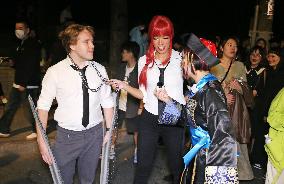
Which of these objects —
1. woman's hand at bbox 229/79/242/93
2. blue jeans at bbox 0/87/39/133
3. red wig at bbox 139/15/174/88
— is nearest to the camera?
red wig at bbox 139/15/174/88

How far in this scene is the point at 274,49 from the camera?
6184 mm

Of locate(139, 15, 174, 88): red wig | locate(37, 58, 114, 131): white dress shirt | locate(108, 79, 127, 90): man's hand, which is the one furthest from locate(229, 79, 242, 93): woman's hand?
locate(37, 58, 114, 131): white dress shirt

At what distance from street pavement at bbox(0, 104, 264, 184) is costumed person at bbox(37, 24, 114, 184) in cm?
167

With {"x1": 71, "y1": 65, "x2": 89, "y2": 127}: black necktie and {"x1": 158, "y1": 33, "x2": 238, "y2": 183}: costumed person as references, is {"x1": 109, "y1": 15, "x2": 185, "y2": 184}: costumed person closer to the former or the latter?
{"x1": 71, "y1": 65, "x2": 89, "y2": 127}: black necktie

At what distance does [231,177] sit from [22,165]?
3.81m

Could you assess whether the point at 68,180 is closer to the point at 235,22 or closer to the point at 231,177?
the point at 231,177

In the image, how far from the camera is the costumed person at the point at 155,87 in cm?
393

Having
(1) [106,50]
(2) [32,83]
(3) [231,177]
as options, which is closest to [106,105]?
(3) [231,177]

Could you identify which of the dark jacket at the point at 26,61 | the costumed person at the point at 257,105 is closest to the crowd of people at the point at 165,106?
the costumed person at the point at 257,105

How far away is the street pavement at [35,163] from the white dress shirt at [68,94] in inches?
74.1

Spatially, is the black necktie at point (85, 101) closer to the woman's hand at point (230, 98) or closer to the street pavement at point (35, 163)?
the street pavement at point (35, 163)

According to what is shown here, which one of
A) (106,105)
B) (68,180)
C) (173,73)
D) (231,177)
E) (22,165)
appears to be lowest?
(22,165)

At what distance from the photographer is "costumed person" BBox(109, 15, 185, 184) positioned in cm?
393

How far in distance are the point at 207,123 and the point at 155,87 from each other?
123 cm
